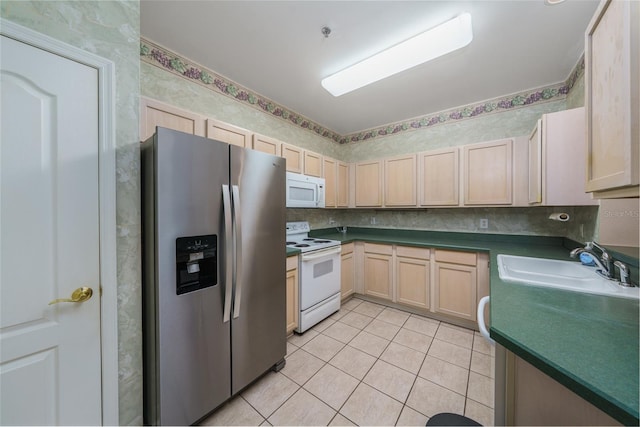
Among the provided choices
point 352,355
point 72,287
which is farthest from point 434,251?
point 72,287

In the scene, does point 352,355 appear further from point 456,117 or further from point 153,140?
point 456,117

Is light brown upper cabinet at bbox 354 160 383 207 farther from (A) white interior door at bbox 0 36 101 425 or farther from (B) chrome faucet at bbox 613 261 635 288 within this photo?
(A) white interior door at bbox 0 36 101 425

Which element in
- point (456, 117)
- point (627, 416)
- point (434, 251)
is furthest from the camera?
point (456, 117)

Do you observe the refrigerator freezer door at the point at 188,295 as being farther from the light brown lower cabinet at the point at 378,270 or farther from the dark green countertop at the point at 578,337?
the light brown lower cabinet at the point at 378,270

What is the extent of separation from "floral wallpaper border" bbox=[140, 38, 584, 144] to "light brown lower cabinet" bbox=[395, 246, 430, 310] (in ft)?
5.95

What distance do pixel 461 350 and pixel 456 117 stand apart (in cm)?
270


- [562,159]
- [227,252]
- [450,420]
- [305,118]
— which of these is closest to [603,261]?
[562,159]

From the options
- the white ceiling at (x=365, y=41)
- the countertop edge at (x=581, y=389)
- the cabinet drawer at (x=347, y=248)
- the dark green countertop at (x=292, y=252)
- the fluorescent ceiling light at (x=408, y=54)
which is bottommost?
the cabinet drawer at (x=347, y=248)

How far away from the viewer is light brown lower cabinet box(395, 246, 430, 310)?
8.56ft

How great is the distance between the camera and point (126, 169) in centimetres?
113

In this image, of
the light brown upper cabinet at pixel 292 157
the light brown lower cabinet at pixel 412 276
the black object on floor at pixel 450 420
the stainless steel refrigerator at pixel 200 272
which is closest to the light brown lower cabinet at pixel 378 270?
the light brown lower cabinet at pixel 412 276

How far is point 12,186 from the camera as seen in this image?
2.83ft

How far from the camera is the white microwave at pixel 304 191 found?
8.09 feet

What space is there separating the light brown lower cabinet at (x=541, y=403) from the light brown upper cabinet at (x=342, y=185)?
2.68m
